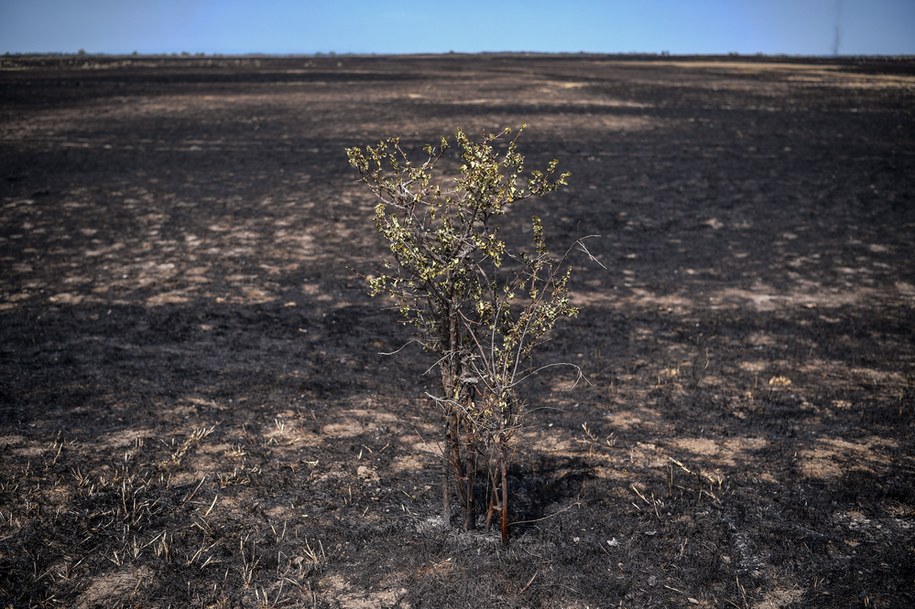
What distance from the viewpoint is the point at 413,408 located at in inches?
264

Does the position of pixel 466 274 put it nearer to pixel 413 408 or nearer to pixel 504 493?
pixel 504 493

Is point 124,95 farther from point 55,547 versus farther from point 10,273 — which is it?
point 55,547

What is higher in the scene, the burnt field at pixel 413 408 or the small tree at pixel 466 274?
the small tree at pixel 466 274

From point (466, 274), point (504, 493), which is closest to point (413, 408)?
point (504, 493)

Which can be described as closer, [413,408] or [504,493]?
[504,493]

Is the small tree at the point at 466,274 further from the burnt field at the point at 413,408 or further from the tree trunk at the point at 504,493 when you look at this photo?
the burnt field at the point at 413,408

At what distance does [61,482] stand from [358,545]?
2547mm

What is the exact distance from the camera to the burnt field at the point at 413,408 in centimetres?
434

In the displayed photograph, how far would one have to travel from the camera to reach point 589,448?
19.6 feet

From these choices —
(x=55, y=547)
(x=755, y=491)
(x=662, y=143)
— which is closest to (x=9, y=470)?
(x=55, y=547)

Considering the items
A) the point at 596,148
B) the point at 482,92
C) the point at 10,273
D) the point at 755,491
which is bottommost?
the point at 755,491

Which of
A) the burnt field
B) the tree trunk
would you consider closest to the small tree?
the tree trunk

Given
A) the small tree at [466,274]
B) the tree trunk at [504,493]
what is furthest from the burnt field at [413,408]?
the small tree at [466,274]

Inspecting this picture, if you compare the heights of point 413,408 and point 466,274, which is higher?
Result: point 466,274
